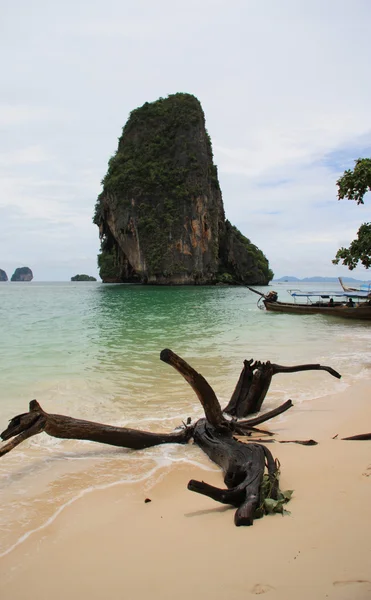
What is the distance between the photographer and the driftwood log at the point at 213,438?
7.05 feet

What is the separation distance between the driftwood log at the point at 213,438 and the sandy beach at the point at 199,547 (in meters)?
0.11

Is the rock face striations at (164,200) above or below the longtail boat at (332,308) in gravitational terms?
above

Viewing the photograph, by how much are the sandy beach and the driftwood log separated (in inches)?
4.5

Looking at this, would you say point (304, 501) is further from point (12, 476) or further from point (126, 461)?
point (12, 476)

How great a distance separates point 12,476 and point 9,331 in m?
10.3

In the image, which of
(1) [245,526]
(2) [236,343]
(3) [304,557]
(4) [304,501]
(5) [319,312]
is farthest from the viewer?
(5) [319,312]

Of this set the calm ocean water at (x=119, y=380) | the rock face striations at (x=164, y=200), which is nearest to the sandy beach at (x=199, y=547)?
the calm ocean water at (x=119, y=380)

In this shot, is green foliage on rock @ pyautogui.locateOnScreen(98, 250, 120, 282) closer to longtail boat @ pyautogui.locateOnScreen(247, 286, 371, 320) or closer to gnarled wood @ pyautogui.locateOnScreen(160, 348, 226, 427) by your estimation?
→ longtail boat @ pyautogui.locateOnScreen(247, 286, 371, 320)

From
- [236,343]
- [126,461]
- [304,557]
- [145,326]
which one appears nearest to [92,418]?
[126,461]

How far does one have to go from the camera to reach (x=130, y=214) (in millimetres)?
54938

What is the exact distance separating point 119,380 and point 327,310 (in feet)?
46.9

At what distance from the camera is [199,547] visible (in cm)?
188

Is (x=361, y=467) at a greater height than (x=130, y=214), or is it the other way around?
(x=130, y=214)

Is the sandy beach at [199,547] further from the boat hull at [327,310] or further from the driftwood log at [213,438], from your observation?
the boat hull at [327,310]
